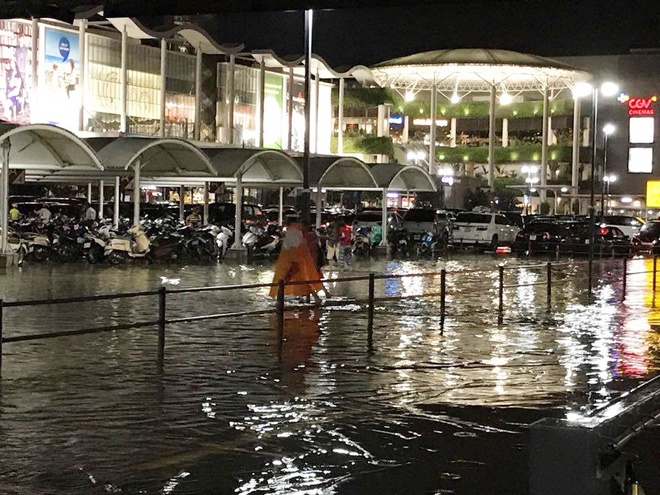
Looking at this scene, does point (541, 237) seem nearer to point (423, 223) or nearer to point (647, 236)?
point (647, 236)

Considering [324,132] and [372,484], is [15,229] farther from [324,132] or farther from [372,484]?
[324,132]

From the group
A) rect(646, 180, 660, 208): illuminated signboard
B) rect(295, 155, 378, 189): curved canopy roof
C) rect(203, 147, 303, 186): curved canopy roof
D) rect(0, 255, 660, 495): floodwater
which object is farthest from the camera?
rect(646, 180, 660, 208): illuminated signboard

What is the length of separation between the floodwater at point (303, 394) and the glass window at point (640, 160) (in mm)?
76922

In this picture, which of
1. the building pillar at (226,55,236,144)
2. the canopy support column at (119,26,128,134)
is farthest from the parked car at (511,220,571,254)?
the canopy support column at (119,26,128,134)

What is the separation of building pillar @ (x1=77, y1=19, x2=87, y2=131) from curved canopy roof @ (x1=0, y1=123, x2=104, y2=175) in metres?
11.1

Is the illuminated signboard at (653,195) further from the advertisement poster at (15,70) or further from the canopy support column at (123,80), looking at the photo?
the advertisement poster at (15,70)

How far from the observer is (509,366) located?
14406 mm

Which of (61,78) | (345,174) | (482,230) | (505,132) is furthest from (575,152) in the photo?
(61,78)

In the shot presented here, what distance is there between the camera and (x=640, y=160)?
97062mm

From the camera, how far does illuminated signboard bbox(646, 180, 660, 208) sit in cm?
7256

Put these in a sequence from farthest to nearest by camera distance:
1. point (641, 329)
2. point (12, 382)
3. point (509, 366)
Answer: point (641, 329) → point (509, 366) → point (12, 382)

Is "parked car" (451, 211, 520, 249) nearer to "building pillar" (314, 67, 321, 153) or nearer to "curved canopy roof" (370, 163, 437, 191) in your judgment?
"curved canopy roof" (370, 163, 437, 191)

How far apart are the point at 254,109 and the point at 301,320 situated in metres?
43.6

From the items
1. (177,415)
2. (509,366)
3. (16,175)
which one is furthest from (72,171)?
(177,415)
